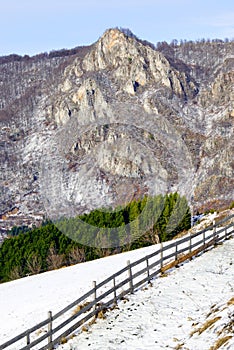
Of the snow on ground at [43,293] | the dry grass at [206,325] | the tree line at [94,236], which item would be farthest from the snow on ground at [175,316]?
the tree line at [94,236]

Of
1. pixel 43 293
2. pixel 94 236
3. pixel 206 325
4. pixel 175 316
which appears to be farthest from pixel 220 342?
pixel 94 236

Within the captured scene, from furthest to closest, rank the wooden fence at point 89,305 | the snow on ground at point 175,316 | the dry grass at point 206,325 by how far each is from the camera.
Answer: the wooden fence at point 89,305 → the dry grass at point 206,325 → the snow on ground at point 175,316

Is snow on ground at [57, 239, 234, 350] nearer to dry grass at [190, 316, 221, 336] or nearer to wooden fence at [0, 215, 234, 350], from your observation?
dry grass at [190, 316, 221, 336]

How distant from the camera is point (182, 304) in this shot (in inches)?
755

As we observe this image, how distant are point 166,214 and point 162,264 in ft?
113

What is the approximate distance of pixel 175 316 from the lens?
1805 cm

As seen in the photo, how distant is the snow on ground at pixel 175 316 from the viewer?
15391 mm

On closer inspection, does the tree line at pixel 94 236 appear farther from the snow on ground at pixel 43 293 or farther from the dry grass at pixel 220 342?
the dry grass at pixel 220 342

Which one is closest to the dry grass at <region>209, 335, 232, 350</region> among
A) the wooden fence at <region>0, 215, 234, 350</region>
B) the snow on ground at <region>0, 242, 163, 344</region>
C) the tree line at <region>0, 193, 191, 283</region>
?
the wooden fence at <region>0, 215, 234, 350</region>

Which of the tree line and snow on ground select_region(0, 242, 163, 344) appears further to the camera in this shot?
the tree line

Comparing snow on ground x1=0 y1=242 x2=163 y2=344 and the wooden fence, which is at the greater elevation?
the wooden fence

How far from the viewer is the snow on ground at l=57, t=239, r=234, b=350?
1539 cm

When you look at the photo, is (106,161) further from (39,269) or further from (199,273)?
(199,273)

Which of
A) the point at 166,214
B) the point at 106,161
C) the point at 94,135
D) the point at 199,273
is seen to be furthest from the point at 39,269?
the point at 94,135
